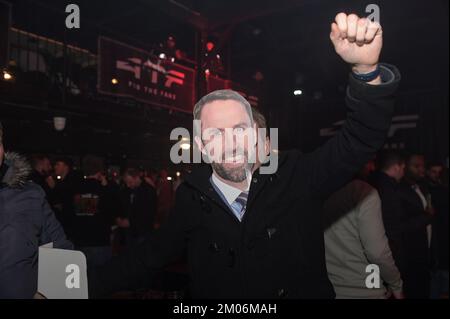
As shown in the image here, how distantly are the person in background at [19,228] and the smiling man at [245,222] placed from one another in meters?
0.85

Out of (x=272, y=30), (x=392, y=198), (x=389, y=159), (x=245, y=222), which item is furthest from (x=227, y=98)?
(x=272, y=30)

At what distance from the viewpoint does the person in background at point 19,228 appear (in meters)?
2.15

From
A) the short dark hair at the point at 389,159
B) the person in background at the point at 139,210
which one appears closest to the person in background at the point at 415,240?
the short dark hair at the point at 389,159

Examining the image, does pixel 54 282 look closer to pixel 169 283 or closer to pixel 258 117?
pixel 258 117

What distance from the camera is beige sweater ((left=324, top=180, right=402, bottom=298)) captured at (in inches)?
103

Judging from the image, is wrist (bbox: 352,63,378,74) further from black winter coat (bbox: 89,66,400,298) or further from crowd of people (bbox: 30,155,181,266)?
crowd of people (bbox: 30,155,181,266)

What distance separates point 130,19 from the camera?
27.3 feet

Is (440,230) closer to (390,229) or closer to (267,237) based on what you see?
(390,229)

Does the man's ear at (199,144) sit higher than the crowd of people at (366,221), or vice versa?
the man's ear at (199,144)

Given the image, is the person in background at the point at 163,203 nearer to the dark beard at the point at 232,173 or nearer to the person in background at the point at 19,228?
the person in background at the point at 19,228

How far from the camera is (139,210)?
652 centimetres

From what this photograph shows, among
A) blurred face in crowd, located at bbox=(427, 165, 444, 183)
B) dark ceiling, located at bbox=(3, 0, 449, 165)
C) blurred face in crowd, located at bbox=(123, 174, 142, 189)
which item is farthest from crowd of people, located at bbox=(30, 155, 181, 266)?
blurred face in crowd, located at bbox=(427, 165, 444, 183)

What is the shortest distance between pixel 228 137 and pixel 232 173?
0.15 m

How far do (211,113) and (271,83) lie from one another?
30.3 feet
